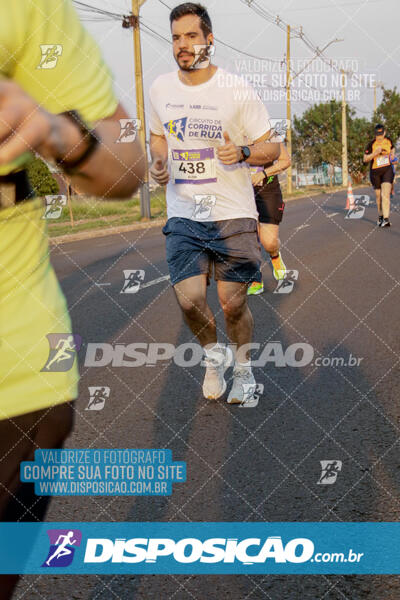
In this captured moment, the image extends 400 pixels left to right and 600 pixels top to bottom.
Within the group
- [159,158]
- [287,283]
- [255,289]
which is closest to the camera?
[159,158]

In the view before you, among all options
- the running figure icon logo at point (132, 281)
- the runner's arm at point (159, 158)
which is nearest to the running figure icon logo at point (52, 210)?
the runner's arm at point (159, 158)

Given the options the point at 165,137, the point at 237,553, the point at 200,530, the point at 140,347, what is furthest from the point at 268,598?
the point at 140,347

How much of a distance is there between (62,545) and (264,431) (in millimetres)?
1832

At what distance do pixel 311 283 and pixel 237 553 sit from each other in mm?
6299

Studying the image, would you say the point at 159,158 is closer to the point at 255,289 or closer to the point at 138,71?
the point at 255,289

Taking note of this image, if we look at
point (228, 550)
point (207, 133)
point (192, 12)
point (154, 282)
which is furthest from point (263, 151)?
point (154, 282)

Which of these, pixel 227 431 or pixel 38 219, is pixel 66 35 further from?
pixel 227 431

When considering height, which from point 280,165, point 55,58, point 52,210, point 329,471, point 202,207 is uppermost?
point 55,58

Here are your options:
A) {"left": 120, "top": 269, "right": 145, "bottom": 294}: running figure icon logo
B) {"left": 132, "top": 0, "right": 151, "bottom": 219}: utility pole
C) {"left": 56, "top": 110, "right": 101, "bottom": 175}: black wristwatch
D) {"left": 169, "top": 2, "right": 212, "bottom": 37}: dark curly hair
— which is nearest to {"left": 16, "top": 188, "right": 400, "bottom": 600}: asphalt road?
{"left": 120, "top": 269, "right": 145, "bottom": 294}: running figure icon logo

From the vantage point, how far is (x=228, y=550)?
2.66 m

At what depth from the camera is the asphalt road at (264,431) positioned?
251cm

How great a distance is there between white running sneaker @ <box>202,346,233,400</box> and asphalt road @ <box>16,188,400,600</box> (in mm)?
64

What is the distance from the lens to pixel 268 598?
94.7 inches

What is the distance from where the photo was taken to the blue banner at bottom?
A: 2.58 metres
